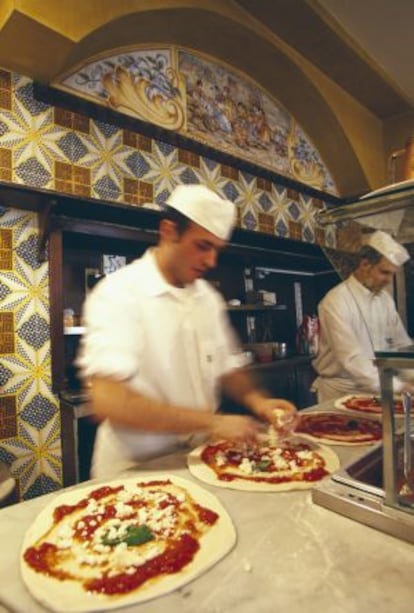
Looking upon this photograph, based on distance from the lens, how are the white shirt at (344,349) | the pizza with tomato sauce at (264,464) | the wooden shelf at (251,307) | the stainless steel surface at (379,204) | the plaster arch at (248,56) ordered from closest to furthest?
the stainless steel surface at (379,204) < the pizza with tomato sauce at (264,464) < the white shirt at (344,349) < the plaster arch at (248,56) < the wooden shelf at (251,307)

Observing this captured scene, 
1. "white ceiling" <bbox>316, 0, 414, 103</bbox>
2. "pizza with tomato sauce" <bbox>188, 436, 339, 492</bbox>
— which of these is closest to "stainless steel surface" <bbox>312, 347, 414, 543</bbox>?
"pizza with tomato sauce" <bbox>188, 436, 339, 492</bbox>

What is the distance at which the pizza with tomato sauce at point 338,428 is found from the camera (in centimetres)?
165

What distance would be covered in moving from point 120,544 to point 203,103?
394 cm

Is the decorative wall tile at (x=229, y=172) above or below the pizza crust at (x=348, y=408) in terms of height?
above

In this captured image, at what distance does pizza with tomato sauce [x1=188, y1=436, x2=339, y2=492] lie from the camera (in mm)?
1265

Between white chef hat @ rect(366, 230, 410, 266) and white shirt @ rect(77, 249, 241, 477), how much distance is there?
901 millimetres

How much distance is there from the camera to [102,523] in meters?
1.04

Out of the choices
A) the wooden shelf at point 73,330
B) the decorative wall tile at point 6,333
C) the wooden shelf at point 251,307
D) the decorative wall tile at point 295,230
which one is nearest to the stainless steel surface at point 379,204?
the wooden shelf at point 73,330

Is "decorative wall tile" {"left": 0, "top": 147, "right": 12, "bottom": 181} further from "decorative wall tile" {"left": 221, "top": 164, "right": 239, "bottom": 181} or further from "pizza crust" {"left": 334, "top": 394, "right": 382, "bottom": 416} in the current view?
"pizza crust" {"left": 334, "top": 394, "right": 382, "bottom": 416}

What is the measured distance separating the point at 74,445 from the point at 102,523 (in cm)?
171

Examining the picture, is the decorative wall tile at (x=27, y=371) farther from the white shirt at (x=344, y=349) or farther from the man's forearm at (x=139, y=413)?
the white shirt at (x=344, y=349)

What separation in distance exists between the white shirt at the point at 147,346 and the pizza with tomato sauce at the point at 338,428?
1.58ft

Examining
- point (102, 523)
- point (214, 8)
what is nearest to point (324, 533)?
point (102, 523)

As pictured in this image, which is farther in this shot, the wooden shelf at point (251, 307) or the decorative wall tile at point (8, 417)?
the wooden shelf at point (251, 307)
